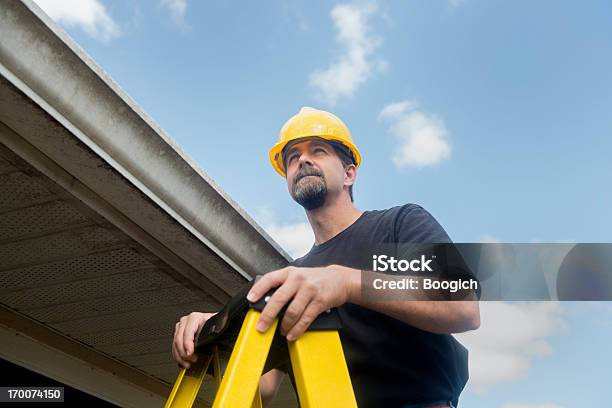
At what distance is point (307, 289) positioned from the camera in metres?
1.35

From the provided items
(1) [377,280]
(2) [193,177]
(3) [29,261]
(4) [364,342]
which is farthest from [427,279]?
(3) [29,261]

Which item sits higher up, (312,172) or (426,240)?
(312,172)

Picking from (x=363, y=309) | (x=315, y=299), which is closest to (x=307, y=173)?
(x=363, y=309)

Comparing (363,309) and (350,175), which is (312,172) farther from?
(363,309)

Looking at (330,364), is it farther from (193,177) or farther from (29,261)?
(29,261)

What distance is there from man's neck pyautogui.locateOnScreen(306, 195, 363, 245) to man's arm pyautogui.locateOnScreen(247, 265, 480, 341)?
3.27 ft

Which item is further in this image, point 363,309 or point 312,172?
point 312,172

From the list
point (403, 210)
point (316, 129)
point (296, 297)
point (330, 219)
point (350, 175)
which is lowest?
point (296, 297)

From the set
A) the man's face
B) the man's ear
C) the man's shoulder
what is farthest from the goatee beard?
the man's shoulder

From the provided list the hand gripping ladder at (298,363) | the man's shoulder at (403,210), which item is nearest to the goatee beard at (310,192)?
the man's shoulder at (403,210)

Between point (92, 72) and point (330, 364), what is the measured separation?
1.30m

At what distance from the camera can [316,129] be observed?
9.25ft

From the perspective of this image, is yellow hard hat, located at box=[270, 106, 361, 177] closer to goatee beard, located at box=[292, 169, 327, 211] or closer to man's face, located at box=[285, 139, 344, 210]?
man's face, located at box=[285, 139, 344, 210]

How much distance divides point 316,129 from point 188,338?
139cm
